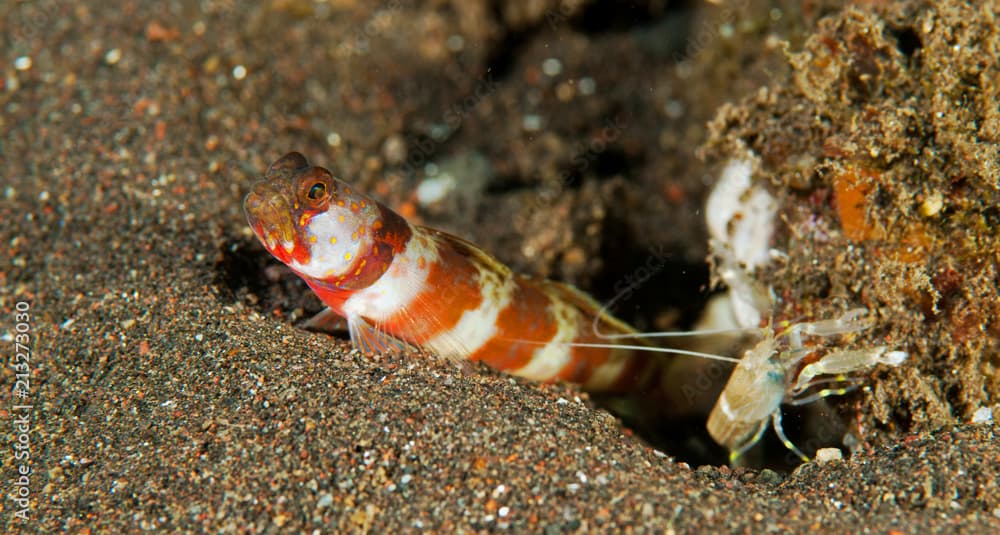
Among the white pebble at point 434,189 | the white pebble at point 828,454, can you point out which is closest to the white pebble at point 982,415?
the white pebble at point 828,454

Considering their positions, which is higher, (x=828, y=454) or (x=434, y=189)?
(x=828, y=454)

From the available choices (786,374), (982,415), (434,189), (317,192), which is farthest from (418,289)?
(982,415)

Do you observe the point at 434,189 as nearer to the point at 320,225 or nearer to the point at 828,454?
the point at 320,225

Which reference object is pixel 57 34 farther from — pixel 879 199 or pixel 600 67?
pixel 879 199

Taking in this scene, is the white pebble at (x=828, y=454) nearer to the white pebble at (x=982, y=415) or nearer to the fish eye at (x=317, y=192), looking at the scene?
the white pebble at (x=982, y=415)

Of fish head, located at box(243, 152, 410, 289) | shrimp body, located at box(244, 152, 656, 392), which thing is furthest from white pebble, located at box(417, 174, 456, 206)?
fish head, located at box(243, 152, 410, 289)

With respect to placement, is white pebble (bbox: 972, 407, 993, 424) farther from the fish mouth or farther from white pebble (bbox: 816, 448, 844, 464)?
the fish mouth

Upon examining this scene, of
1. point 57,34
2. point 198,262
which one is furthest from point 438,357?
point 57,34
